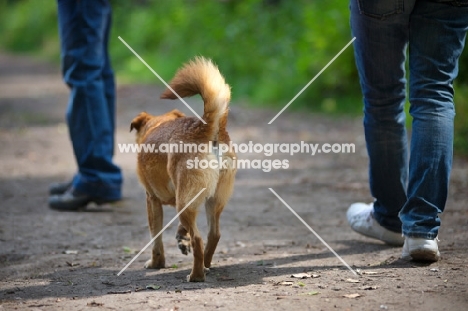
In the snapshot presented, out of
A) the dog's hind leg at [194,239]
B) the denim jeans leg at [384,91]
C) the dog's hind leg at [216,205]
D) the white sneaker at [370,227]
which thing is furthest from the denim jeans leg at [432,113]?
the dog's hind leg at [194,239]

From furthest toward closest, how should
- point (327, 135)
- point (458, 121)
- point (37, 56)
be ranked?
point (37, 56)
point (327, 135)
point (458, 121)

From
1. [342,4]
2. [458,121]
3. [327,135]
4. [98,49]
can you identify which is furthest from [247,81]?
[98,49]

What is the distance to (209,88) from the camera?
3.67 m

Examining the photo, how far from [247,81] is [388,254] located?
32.1 feet

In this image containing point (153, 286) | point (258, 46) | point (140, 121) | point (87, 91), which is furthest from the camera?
point (258, 46)

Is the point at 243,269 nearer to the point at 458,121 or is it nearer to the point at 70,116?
the point at 70,116

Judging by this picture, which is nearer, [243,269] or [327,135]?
[243,269]

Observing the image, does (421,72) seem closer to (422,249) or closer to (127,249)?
→ (422,249)

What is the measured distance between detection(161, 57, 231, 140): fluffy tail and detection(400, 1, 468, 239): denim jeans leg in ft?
3.22

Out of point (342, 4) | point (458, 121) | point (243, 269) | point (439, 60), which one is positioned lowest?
point (243, 269)

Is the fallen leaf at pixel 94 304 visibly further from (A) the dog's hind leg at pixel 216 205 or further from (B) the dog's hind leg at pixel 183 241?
(B) the dog's hind leg at pixel 183 241

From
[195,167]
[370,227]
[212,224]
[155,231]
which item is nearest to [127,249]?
[155,231]

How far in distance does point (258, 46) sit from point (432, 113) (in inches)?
427

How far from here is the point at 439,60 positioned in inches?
147
